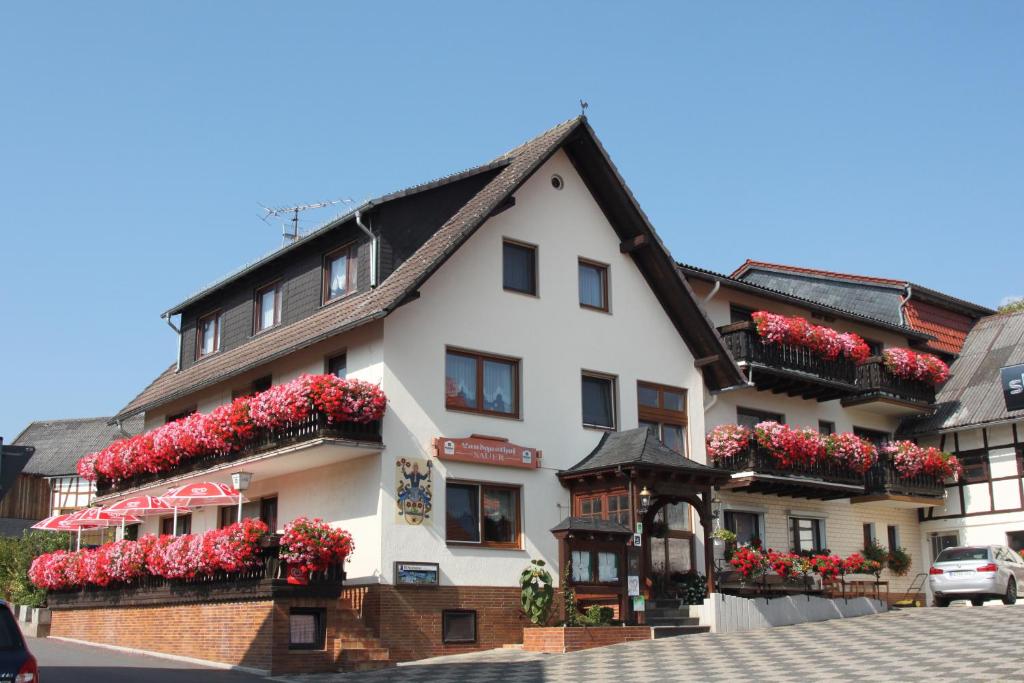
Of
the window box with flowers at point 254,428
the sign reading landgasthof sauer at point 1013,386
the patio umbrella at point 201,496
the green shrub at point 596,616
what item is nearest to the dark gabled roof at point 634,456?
the green shrub at point 596,616

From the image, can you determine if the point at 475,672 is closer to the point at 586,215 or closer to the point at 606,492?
the point at 606,492

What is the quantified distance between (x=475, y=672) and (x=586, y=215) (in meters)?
11.9

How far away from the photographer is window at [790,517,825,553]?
31703 mm

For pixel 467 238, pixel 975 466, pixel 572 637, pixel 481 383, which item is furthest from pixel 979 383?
pixel 572 637

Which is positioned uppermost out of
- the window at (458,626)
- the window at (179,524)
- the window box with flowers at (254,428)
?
the window box with flowers at (254,428)

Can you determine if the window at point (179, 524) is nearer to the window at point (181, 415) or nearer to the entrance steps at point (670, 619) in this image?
the window at point (181, 415)

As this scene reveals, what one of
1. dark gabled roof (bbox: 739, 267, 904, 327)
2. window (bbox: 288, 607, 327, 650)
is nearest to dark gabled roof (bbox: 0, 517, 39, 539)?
dark gabled roof (bbox: 739, 267, 904, 327)

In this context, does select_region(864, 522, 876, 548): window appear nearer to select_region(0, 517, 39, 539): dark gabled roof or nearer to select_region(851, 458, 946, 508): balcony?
select_region(851, 458, 946, 508): balcony

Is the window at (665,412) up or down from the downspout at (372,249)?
down

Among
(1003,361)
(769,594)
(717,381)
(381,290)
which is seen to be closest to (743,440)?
(717,381)

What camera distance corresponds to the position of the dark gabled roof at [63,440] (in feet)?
177

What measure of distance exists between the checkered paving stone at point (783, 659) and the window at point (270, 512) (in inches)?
233

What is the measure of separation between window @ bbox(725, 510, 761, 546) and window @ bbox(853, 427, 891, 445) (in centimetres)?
616

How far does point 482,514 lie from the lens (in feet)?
76.6
